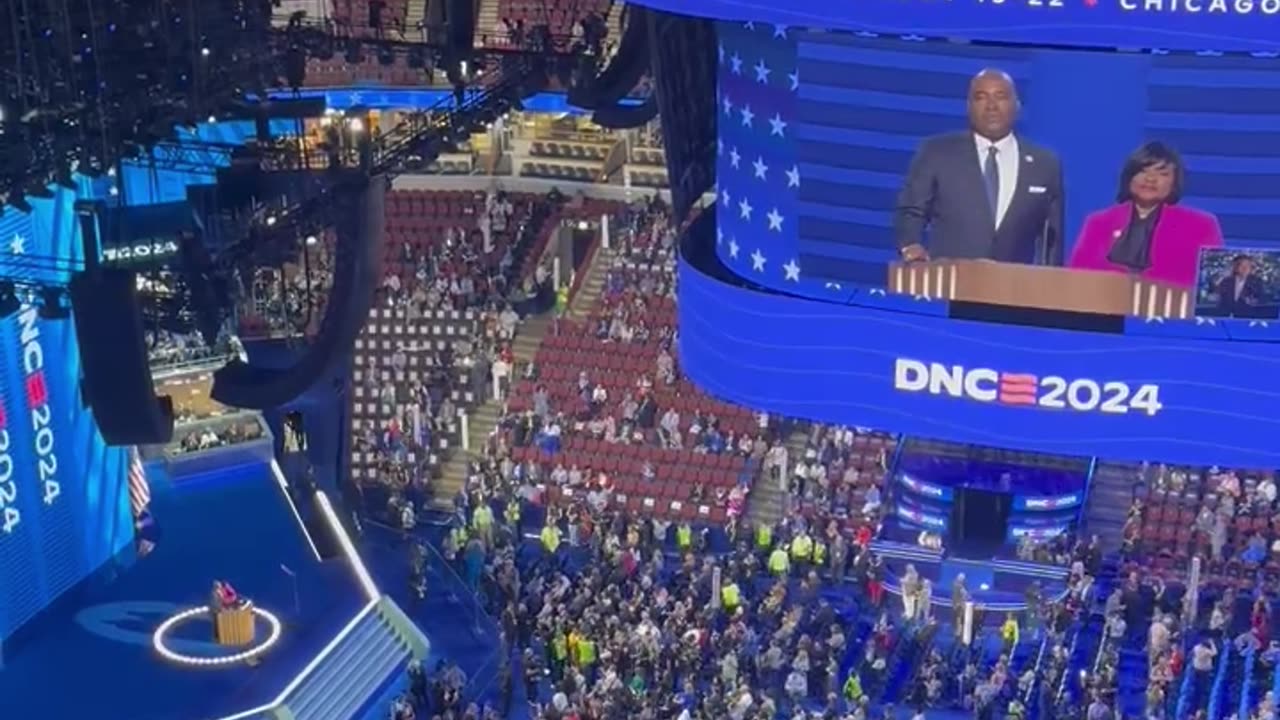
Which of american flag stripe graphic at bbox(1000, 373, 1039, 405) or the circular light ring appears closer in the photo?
american flag stripe graphic at bbox(1000, 373, 1039, 405)

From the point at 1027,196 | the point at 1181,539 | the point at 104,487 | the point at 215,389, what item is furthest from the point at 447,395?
the point at 1027,196

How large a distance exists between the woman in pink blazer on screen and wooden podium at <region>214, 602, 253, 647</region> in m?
10.7

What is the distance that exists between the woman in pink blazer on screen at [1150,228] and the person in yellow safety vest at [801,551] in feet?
27.6

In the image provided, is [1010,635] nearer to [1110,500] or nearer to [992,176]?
[1110,500]

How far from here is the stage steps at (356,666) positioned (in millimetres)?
23562

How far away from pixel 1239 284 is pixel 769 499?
10.8 m

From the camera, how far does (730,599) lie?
2556cm

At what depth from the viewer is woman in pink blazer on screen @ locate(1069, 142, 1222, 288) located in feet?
63.2

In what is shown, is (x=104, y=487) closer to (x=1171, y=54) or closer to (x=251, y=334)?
(x=251, y=334)

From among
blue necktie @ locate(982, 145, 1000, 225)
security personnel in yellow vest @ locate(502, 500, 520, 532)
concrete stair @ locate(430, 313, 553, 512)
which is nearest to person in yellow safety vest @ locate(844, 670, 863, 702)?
security personnel in yellow vest @ locate(502, 500, 520, 532)

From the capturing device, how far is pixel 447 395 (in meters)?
32.1

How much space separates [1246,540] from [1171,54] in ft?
31.9

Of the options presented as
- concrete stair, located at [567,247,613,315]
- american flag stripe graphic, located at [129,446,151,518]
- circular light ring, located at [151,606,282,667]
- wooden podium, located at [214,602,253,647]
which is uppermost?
concrete stair, located at [567,247,613,315]

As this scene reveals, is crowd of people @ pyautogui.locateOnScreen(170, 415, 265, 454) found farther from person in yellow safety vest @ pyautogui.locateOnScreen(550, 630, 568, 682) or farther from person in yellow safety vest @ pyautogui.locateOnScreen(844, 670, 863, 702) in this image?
person in yellow safety vest @ pyautogui.locateOnScreen(844, 670, 863, 702)
